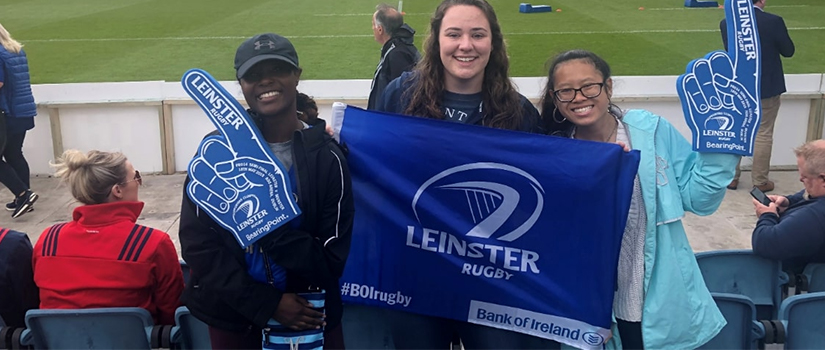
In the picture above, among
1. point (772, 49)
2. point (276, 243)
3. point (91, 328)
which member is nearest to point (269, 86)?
point (276, 243)

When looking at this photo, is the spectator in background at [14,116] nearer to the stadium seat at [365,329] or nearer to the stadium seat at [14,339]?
the stadium seat at [14,339]

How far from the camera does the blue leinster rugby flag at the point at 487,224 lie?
2.63 metres

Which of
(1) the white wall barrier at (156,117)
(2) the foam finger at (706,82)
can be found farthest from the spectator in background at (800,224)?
(1) the white wall barrier at (156,117)

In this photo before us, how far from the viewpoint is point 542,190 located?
2.67 m

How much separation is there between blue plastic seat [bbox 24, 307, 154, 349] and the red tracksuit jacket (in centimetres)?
12

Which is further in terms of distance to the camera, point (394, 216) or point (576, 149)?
point (394, 216)

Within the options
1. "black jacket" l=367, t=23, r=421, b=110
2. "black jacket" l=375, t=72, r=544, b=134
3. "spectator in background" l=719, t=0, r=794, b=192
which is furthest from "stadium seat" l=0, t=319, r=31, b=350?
"spectator in background" l=719, t=0, r=794, b=192

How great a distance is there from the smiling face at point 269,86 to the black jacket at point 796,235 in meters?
2.16

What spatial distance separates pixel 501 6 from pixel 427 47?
71.0 feet

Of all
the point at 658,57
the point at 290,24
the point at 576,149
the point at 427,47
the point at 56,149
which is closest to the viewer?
the point at 576,149

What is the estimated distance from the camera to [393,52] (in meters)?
5.95

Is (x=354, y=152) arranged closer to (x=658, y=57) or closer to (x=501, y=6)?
(x=658, y=57)

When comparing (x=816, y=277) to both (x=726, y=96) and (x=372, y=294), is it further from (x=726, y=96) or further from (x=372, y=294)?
(x=372, y=294)

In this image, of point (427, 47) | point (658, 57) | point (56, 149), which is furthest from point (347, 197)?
point (658, 57)
